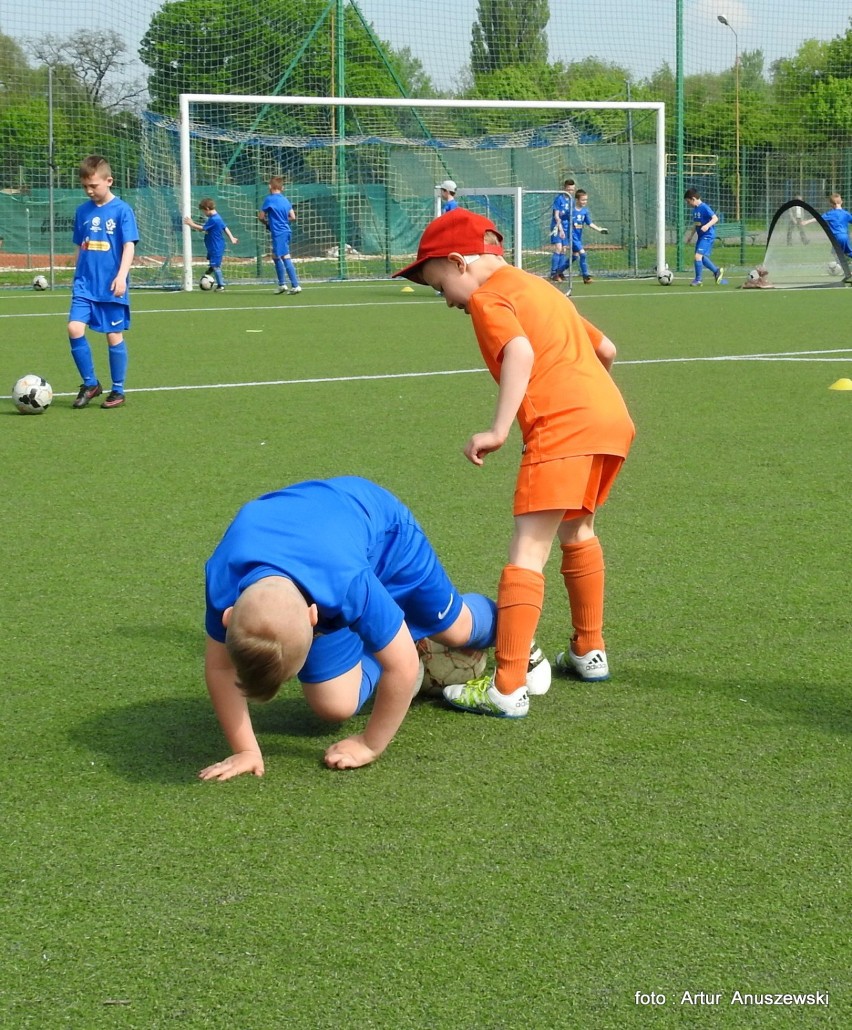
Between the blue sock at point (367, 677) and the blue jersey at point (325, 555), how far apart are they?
23cm

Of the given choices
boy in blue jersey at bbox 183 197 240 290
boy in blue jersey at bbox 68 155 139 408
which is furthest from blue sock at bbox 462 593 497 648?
boy in blue jersey at bbox 183 197 240 290

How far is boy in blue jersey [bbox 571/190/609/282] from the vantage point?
24969mm

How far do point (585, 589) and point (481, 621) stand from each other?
0.32m

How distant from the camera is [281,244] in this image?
23.5 meters

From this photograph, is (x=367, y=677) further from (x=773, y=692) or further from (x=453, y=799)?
(x=773, y=692)

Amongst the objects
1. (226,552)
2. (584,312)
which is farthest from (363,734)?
(584,312)

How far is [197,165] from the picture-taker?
26.9 meters

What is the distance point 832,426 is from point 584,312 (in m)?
10.4

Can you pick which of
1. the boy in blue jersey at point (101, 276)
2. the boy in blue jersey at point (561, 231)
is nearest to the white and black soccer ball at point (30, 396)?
the boy in blue jersey at point (101, 276)

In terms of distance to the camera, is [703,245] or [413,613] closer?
[413,613]

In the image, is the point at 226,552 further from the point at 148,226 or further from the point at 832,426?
the point at 148,226

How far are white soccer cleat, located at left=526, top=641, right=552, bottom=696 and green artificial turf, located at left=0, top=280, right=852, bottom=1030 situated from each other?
3 cm

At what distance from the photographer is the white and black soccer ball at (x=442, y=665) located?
3.87 m

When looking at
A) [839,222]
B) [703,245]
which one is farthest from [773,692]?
[839,222]
